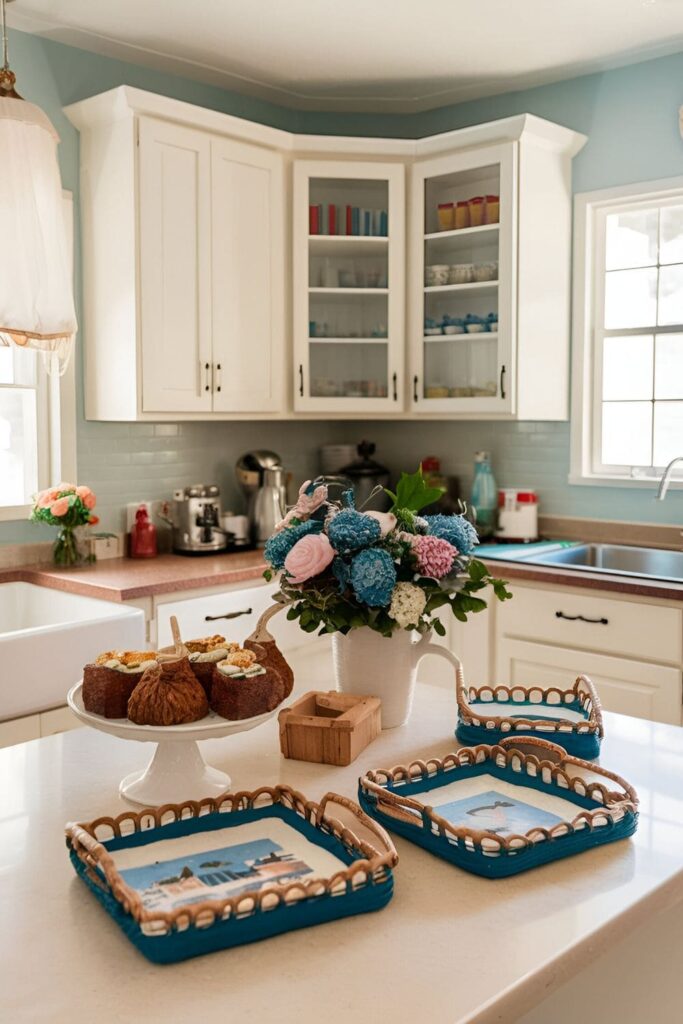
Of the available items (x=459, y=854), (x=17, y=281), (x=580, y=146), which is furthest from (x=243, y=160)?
(x=459, y=854)

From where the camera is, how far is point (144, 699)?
142cm

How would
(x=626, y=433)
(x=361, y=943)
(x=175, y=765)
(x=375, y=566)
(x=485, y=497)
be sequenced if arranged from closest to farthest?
(x=361, y=943) < (x=175, y=765) < (x=375, y=566) < (x=626, y=433) < (x=485, y=497)

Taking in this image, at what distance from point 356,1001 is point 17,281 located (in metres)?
1.89

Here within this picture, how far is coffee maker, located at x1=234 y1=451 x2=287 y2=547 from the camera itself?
155 inches

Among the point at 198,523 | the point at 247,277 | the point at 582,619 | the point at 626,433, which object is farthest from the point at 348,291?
the point at 582,619

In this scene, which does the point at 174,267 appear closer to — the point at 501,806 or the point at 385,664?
the point at 385,664

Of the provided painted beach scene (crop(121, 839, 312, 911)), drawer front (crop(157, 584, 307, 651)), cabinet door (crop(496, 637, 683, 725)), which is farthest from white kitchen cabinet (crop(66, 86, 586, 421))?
painted beach scene (crop(121, 839, 312, 911))

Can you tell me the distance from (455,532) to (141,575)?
5.82 ft

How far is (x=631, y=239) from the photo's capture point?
3.94m

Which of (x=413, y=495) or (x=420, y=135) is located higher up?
(x=420, y=135)

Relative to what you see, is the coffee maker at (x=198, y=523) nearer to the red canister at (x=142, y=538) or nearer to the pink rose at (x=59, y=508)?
the red canister at (x=142, y=538)

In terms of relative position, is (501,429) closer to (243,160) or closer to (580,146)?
(580,146)

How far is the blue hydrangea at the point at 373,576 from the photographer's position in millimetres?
1703

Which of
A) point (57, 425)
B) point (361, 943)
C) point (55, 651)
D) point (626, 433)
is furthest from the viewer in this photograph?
point (626, 433)
